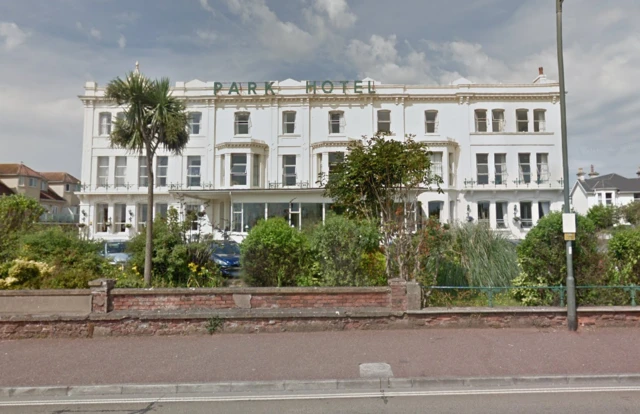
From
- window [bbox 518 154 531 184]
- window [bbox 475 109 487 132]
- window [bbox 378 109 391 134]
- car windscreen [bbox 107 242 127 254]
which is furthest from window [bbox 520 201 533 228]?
car windscreen [bbox 107 242 127 254]

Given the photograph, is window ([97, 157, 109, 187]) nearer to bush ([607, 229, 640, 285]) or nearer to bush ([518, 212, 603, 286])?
bush ([518, 212, 603, 286])

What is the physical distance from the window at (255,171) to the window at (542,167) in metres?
21.2

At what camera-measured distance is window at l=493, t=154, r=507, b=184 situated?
27578 mm

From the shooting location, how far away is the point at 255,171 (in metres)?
27.4

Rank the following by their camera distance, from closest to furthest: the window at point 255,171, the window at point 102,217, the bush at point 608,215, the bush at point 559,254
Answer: the bush at point 559,254
the window at point 255,171
the window at point 102,217
the bush at point 608,215

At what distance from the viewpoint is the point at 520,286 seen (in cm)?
838

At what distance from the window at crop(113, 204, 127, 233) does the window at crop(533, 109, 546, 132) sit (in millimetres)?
32602

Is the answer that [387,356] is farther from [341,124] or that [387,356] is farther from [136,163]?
[136,163]

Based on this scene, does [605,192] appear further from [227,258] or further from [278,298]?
[278,298]

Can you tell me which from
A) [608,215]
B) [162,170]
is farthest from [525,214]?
[162,170]

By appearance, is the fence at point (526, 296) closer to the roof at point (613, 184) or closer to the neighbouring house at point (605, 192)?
the neighbouring house at point (605, 192)

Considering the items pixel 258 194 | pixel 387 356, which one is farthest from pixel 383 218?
pixel 258 194

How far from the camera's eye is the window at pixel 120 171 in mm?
28312

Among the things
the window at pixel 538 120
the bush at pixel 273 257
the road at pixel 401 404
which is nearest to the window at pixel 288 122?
the window at pixel 538 120
